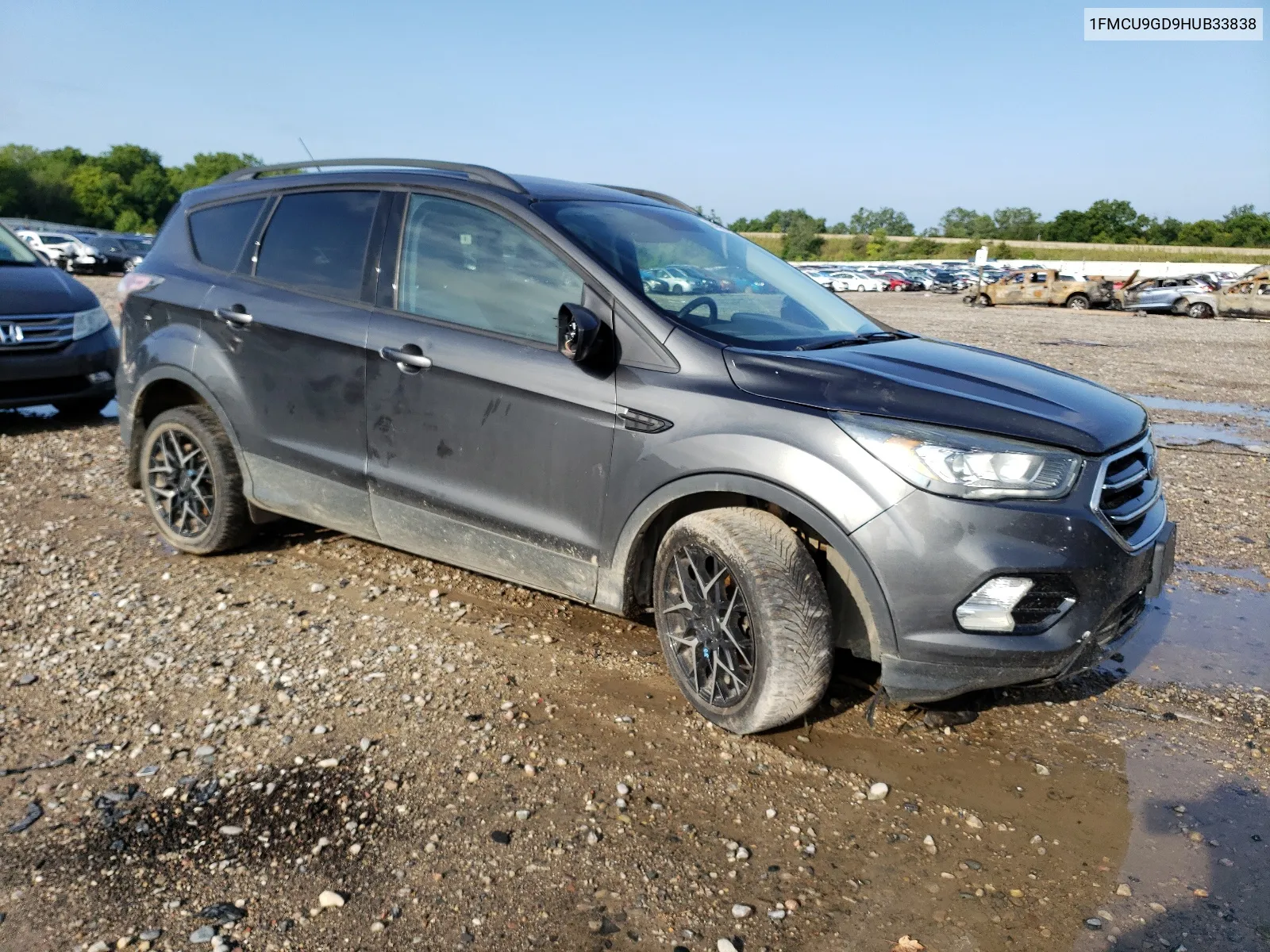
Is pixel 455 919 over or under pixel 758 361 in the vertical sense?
under

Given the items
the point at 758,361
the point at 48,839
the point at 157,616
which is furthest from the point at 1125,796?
the point at 157,616

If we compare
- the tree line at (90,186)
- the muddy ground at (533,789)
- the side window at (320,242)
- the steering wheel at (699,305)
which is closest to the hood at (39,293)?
the muddy ground at (533,789)

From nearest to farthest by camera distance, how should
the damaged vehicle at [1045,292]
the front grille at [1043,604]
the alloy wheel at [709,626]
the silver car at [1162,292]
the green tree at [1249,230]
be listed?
the front grille at [1043,604]
the alloy wheel at [709,626]
the silver car at [1162,292]
the damaged vehicle at [1045,292]
the green tree at [1249,230]

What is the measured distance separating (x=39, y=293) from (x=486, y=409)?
617cm

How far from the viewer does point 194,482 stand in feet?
16.4

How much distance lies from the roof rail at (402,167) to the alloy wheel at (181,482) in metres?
1.34

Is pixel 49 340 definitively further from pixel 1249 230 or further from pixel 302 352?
pixel 1249 230

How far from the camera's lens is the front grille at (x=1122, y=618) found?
318 cm

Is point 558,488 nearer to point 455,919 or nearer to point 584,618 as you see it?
point 584,618

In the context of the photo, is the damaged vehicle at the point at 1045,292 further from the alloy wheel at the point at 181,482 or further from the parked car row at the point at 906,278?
the alloy wheel at the point at 181,482

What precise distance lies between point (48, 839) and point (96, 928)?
50 centimetres

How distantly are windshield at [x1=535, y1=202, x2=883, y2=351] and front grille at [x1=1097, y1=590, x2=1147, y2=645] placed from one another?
4.62 feet

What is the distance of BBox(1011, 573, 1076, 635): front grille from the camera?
3.01m

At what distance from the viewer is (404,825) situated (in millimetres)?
2928
